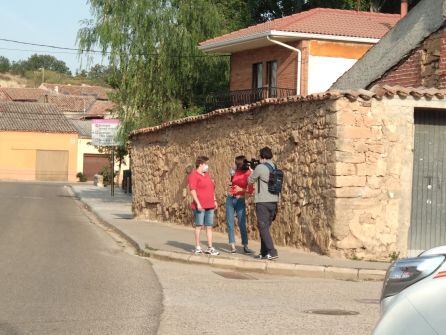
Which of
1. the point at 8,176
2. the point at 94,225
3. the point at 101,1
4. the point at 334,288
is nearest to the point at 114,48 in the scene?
the point at 101,1

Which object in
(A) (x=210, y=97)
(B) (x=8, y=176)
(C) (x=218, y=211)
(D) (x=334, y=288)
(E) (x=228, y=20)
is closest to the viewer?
(D) (x=334, y=288)

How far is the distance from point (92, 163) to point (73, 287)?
209ft

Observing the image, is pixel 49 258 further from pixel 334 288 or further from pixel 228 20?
pixel 228 20

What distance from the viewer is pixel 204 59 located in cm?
3231

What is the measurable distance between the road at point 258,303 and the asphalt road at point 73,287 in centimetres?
29

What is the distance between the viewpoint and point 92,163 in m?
72.9

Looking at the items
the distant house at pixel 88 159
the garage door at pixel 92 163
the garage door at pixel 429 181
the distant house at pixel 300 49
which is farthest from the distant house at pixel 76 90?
the garage door at pixel 429 181

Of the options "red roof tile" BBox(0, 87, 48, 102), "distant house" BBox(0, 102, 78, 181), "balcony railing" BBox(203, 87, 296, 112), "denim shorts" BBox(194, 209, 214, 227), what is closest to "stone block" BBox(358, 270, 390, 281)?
"denim shorts" BBox(194, 209, 214, 227)

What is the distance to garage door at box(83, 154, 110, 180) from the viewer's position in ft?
238

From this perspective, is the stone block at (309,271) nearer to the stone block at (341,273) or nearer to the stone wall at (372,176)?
the stone block at (341,273)

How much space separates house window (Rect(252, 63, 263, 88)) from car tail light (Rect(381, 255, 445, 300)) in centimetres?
2700

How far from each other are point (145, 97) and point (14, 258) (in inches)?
725

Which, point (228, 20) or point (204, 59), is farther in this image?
point (228, 20)

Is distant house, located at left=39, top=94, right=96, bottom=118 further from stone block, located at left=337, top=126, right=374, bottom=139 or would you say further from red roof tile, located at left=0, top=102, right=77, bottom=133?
stone block, located at left=337, top=126, right=374, bottom=139
